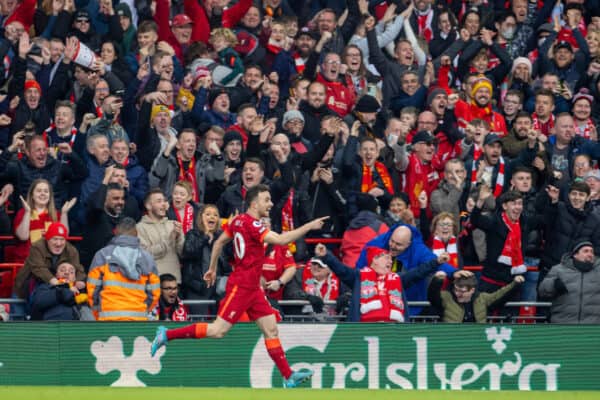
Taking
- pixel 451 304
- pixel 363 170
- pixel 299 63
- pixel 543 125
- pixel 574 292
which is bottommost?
pixel 451 304

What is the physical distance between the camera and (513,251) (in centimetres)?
1780

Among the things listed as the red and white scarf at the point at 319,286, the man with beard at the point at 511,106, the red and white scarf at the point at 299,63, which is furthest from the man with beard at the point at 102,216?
the man with beard at the point at 511,106

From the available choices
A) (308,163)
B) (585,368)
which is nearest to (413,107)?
(308,163)

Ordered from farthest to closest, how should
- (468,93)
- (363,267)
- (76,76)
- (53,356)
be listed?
(468,93)
(76,76)
(363,267)
(53,356)

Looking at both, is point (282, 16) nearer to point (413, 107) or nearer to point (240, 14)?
point (240, 14)

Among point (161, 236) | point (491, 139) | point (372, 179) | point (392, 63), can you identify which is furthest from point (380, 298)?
point (392, 63)

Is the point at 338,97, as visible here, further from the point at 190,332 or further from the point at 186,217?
the point at 190,332

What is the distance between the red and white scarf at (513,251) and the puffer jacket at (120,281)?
434cm

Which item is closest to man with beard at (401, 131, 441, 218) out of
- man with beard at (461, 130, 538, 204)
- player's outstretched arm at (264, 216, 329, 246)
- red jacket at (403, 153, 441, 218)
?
red jacket at (403, 153, 441, 218)

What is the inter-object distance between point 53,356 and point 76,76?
5.61 m

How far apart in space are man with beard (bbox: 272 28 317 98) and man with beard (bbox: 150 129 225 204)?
11.3 feet

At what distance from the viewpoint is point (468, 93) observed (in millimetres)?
21516

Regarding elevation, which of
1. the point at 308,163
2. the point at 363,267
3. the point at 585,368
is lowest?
the point at 585,368

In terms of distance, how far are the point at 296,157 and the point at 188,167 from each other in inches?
52.9
